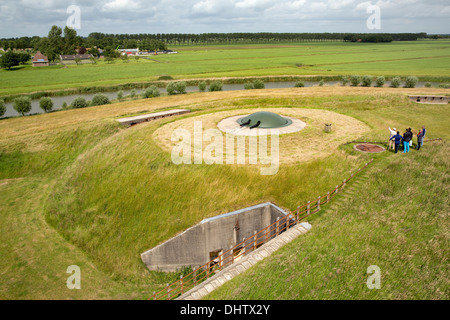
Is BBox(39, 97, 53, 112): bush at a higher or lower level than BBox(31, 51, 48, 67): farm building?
lower

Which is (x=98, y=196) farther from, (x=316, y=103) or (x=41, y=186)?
(x=316, y=103)

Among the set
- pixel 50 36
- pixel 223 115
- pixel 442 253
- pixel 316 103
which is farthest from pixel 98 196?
pixel 50 36

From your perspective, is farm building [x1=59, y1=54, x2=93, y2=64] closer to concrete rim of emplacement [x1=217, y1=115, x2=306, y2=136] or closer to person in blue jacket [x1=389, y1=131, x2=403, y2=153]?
concrete rim of emplacement [x1=217, y1=115, x2=306, y2=136]

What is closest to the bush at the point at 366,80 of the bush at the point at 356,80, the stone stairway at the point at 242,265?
the bush at the point at 356,80

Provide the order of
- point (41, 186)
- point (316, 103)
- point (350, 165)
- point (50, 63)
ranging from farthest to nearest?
point (50, 63), point (316, 103), point (41, 186), point (350, 165)

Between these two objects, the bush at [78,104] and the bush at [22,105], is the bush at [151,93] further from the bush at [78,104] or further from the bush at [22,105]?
the bush at [22,105]

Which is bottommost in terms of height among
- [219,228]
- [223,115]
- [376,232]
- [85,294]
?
[85,294]

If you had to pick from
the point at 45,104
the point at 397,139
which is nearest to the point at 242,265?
the point at 397,139


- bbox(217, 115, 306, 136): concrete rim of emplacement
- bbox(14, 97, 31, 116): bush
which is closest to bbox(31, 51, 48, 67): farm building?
bbox(14, 97, 31, 116): bush
